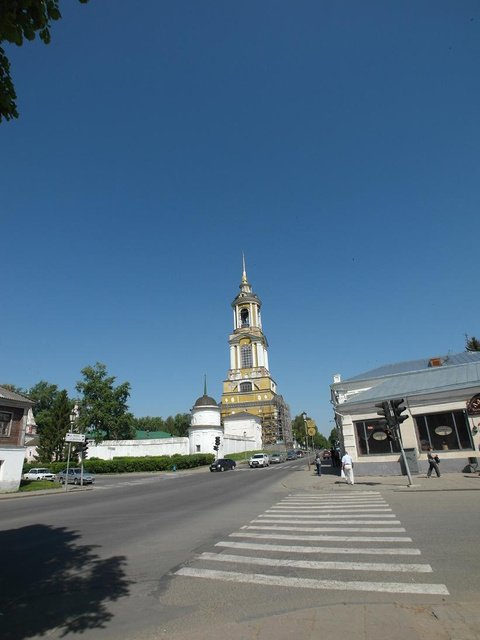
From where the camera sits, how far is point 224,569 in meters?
6.89

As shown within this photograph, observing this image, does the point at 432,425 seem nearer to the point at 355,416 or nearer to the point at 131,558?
the point at 355,416

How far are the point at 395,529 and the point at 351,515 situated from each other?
2470 millimetres

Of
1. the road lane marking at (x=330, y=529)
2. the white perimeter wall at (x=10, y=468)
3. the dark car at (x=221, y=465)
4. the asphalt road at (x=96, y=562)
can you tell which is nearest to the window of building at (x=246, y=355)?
the dark car at (x=221, y=465)

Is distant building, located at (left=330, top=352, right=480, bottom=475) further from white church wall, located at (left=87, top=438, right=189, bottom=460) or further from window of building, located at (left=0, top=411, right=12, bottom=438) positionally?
white church wall, located at (left=87, top=438, right=189, bottom=460)

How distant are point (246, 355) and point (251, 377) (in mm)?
5886

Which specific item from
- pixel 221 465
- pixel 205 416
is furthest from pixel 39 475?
pixel 205 416

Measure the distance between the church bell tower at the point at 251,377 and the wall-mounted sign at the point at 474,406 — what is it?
74.6 metres

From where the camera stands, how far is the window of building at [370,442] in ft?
77.1

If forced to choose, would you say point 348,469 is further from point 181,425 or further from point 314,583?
point 181,425

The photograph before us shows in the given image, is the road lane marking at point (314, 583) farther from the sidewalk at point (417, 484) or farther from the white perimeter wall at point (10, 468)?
the white perimeter wall at point (10, 468)

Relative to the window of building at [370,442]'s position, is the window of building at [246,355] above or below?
above

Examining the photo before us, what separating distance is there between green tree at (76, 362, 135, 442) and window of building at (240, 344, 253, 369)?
40608mm

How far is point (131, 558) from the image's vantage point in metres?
7.86

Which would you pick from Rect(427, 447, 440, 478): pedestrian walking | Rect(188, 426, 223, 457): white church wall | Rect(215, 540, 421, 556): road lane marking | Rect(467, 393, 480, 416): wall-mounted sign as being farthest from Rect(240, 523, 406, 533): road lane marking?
Rect(188, 426, 223, 457): white church wall
